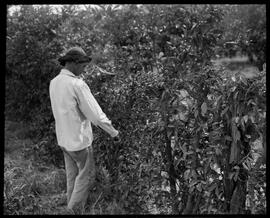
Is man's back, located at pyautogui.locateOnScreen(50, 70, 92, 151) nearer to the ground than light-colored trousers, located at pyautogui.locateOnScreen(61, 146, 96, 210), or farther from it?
farther from it

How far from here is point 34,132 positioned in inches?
282

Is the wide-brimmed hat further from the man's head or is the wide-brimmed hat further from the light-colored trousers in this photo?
the light-colored trousers

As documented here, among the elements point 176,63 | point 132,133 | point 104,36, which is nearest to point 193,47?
point 176,63

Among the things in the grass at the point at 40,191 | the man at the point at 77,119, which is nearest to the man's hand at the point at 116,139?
the man at the point at 77,119

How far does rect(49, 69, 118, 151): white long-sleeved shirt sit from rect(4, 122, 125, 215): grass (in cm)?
67

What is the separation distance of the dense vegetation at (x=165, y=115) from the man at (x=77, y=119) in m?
0.32

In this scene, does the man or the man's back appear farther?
the man's back

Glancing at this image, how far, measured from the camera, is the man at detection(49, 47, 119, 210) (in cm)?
399

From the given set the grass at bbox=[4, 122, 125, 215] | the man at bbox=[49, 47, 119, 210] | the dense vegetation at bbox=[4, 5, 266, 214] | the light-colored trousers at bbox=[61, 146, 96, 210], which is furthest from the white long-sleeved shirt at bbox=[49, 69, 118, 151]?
the grass at bbox=[4, 122, 125, 215]

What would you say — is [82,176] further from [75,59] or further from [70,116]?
[75,59]

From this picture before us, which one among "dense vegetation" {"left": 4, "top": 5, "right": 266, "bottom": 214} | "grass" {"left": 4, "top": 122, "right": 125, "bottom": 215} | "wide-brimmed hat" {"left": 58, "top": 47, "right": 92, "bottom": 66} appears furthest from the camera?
"grass" {"left": 4, "top": 122, "right": 125, "bottom": 215}

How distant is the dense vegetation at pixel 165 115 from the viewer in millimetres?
3332

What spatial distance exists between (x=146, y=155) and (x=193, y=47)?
8.72 ft

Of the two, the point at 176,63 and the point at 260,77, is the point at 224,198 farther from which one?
the point at 176,63
